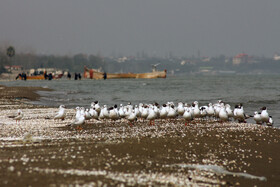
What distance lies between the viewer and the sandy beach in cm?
744

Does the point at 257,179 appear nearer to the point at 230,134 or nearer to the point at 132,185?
the point at 132,185

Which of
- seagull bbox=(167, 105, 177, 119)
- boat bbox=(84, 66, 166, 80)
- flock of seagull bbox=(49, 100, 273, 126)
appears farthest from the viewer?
boat bbox=(84, 66, 166, 80)

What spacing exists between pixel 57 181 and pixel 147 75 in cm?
15470

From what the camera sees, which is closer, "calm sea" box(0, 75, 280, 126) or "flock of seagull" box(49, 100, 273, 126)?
"flock of seagull" box(49, 100, 273, 126)

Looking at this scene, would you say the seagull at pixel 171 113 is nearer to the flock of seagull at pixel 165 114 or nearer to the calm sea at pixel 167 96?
the flock of seagull at pixel 165 114

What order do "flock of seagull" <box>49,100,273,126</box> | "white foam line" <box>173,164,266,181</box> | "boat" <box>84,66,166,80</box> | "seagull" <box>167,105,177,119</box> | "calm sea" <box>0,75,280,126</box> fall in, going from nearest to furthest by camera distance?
"white foam line" <box>173,164,266,181</box> < "flock of seagull" <box>49,100,273,126</box> < "seagull" <box>167,105,177,119</box> < "calm sea" <box>0,75,280,126</box> < "boat" <box>84,66,166,80</box>

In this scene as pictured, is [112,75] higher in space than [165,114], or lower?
lower

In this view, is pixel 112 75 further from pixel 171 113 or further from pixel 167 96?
pixel 171 113

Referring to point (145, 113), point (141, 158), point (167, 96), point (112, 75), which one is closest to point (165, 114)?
point (145, 113)

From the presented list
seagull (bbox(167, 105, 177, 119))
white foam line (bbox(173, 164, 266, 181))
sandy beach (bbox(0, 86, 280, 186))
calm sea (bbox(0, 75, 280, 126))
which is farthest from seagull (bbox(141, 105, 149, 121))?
white foam line (bbox(173, 164, 266, 181))

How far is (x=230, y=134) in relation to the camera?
44.1 ft

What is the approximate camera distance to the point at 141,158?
30.6 feet

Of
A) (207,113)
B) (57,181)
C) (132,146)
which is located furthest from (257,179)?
(207,113)

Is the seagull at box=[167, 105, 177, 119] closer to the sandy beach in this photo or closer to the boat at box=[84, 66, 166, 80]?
the sandy beach
